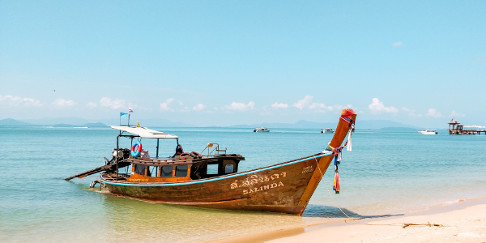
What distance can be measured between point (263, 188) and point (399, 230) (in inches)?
190

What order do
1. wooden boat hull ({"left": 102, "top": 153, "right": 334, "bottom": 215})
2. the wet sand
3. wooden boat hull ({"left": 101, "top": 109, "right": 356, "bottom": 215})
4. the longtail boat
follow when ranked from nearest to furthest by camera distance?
the wet sand < wooden boat hull ({"left": 101, "top": 109, "right": 356, "bottom": 215}) < the longtail boat < wooden boat hull ({"left": 102, "top": 153, "right": 334, "bottom": 215})

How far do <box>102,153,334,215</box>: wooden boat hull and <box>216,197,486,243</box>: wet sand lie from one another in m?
1.45

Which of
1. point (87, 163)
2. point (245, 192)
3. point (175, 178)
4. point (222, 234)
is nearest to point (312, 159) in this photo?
point (245, 192)

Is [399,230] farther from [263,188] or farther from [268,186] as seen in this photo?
[263,188]

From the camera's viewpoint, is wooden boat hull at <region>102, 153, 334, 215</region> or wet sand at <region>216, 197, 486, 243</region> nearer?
wet sand at <region>216, 197, 486, 243</region>

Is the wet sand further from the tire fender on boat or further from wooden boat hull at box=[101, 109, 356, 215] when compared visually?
the tire fender on boat

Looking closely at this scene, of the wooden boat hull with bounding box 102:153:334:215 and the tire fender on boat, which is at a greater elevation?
the tire fender on boat

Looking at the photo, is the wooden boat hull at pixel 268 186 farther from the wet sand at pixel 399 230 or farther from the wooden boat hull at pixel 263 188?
the wet sand at pixel 399 230

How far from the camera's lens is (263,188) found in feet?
45.1

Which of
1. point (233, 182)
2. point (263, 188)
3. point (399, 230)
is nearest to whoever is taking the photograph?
point (399, 230)

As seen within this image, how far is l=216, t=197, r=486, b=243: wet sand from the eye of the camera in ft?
32.1

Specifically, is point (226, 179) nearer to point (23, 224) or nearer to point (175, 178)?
point (175, 178)

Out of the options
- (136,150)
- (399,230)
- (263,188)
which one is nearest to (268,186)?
(263,188)

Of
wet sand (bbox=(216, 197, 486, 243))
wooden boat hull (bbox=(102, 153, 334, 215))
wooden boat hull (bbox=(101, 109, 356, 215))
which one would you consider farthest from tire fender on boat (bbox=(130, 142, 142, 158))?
wet sand (bbox=(216, 197, 486, 243))
